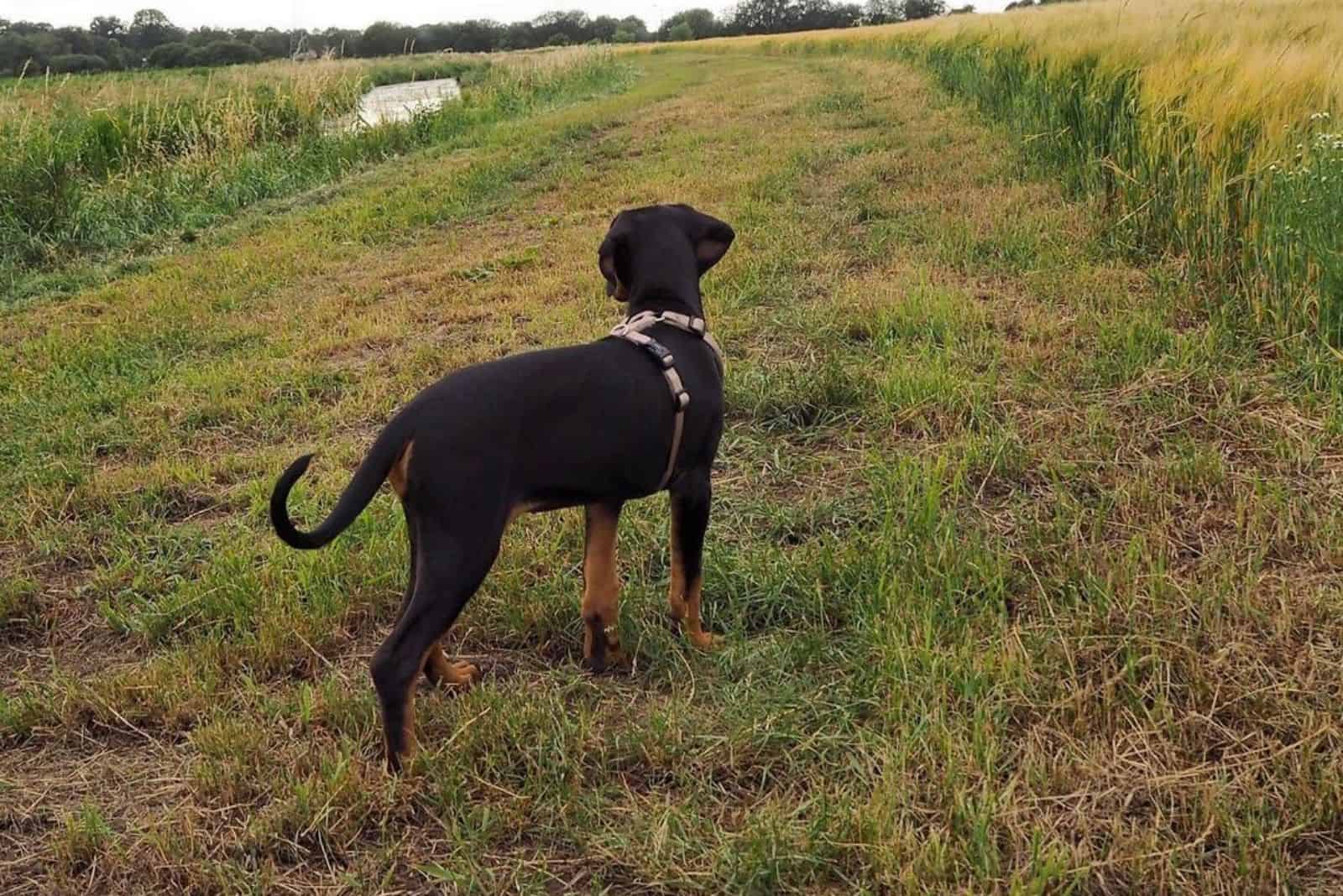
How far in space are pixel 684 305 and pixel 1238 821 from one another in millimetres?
1864

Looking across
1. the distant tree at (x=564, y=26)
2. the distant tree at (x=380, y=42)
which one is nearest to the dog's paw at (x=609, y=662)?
the distant tree at (x=380, y=42)

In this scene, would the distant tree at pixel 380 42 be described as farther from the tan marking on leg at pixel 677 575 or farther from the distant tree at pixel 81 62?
the tan marking on leg at pixel 677 575

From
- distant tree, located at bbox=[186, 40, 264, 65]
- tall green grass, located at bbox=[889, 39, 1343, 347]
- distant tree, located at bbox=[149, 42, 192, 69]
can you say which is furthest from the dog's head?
distant tree, located at bbox=[186, 40, 264, 65]

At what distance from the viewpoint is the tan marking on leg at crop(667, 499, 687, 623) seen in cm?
272

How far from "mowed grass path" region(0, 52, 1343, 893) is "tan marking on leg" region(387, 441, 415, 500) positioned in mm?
622

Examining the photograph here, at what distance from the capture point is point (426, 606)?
221cm

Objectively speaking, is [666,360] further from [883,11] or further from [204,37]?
[883,11]

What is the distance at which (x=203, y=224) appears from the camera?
968cm

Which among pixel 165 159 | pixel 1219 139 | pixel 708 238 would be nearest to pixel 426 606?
pixel 708 238

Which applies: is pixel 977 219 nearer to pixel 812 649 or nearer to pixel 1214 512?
pixel 1214 512

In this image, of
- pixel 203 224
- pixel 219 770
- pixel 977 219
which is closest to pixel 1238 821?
pixel 219 770

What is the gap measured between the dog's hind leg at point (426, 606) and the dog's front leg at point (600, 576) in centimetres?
42

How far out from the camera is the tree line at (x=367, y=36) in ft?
83.0

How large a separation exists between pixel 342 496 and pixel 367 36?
55295 mm
